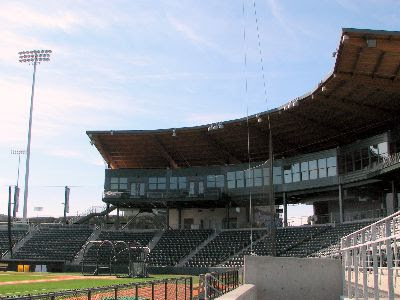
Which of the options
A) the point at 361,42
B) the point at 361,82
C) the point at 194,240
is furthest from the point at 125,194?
the point at 361,42

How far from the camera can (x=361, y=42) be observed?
1268 inches

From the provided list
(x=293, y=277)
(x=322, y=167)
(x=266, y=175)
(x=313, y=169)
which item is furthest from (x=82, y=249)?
(x=293, y=277)

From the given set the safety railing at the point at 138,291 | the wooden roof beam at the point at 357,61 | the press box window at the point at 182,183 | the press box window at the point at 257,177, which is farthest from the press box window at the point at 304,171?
the safety railing at the point at 138,291

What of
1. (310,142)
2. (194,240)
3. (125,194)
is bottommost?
(194,240)

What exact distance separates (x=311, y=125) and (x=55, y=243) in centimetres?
3311

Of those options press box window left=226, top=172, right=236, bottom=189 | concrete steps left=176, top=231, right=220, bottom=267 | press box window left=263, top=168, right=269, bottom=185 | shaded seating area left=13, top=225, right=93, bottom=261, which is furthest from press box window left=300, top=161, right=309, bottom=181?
shaded seating area left=13, top=225, right=93, bottom=261

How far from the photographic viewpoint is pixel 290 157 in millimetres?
58375

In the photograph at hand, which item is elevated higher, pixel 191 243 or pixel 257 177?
pixel 257 177

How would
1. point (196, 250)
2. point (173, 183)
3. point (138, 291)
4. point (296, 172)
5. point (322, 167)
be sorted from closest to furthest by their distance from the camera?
point (138, 291) < point (322, 167) < point (296, 172) < point (196, 250) < point (173, 183)

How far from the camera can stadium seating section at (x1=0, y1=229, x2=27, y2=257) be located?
64125mm

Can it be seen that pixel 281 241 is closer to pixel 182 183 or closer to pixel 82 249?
pixel 182 183

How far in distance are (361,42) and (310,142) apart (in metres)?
24.4

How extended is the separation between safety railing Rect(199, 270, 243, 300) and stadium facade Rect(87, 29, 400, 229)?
17.7m

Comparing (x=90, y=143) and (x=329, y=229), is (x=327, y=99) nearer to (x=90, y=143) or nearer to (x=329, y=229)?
(x=329, y=229)
